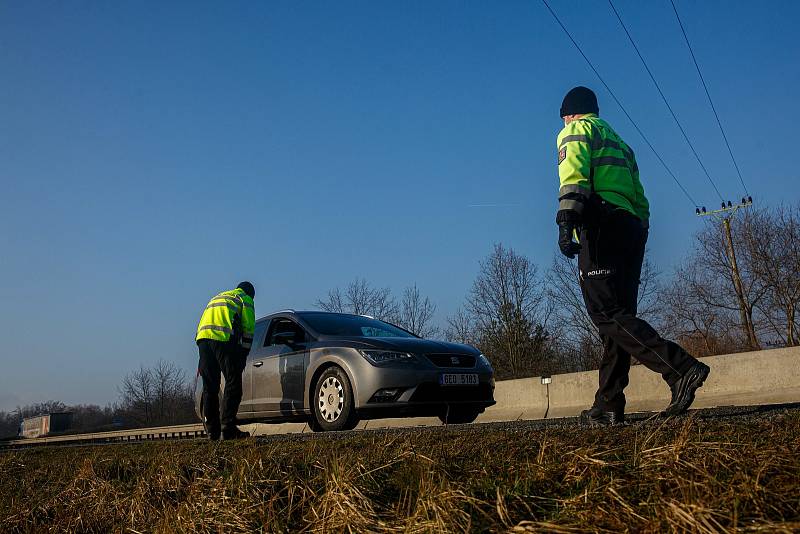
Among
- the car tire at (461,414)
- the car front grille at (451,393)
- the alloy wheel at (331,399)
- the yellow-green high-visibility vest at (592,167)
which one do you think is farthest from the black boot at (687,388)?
the alloy wheel at (331,399)

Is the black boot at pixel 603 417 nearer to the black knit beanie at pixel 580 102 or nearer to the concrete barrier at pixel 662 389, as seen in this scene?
the black knit beanie at pixel 580 102

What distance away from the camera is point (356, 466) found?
2750 mm

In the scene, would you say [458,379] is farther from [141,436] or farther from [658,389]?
[141,436]

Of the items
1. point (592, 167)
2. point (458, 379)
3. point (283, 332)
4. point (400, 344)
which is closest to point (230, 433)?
point (283, 332)

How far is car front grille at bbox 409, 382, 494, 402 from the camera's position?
25.7 feet

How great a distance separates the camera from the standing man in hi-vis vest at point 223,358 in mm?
8555

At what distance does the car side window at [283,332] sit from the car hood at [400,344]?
1.77 feet

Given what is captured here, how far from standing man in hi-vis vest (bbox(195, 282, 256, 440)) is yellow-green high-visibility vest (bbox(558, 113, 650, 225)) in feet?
16.3

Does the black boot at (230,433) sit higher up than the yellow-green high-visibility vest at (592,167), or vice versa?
the yellow-green high-visibility vest at (592,167)

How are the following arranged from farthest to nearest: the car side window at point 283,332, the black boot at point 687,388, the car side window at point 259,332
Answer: the car side window at point 259,332, the car side window at point 283,332, the black boot at point 687,388

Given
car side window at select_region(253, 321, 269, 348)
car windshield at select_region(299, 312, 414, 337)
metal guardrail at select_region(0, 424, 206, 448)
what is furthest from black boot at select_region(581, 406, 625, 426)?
metal guardrail at select_region(0, 424, 206, 448)

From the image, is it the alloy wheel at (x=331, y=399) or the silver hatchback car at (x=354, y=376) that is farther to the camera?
the alloy wheel at (x=331, y=399)

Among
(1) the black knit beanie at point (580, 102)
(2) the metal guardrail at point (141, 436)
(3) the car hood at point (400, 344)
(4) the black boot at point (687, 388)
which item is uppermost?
(1) the black knit beanie at point (580, 102)

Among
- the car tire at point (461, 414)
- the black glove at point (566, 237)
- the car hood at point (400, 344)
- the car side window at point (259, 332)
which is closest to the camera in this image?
the black glove at point (566, 237)
